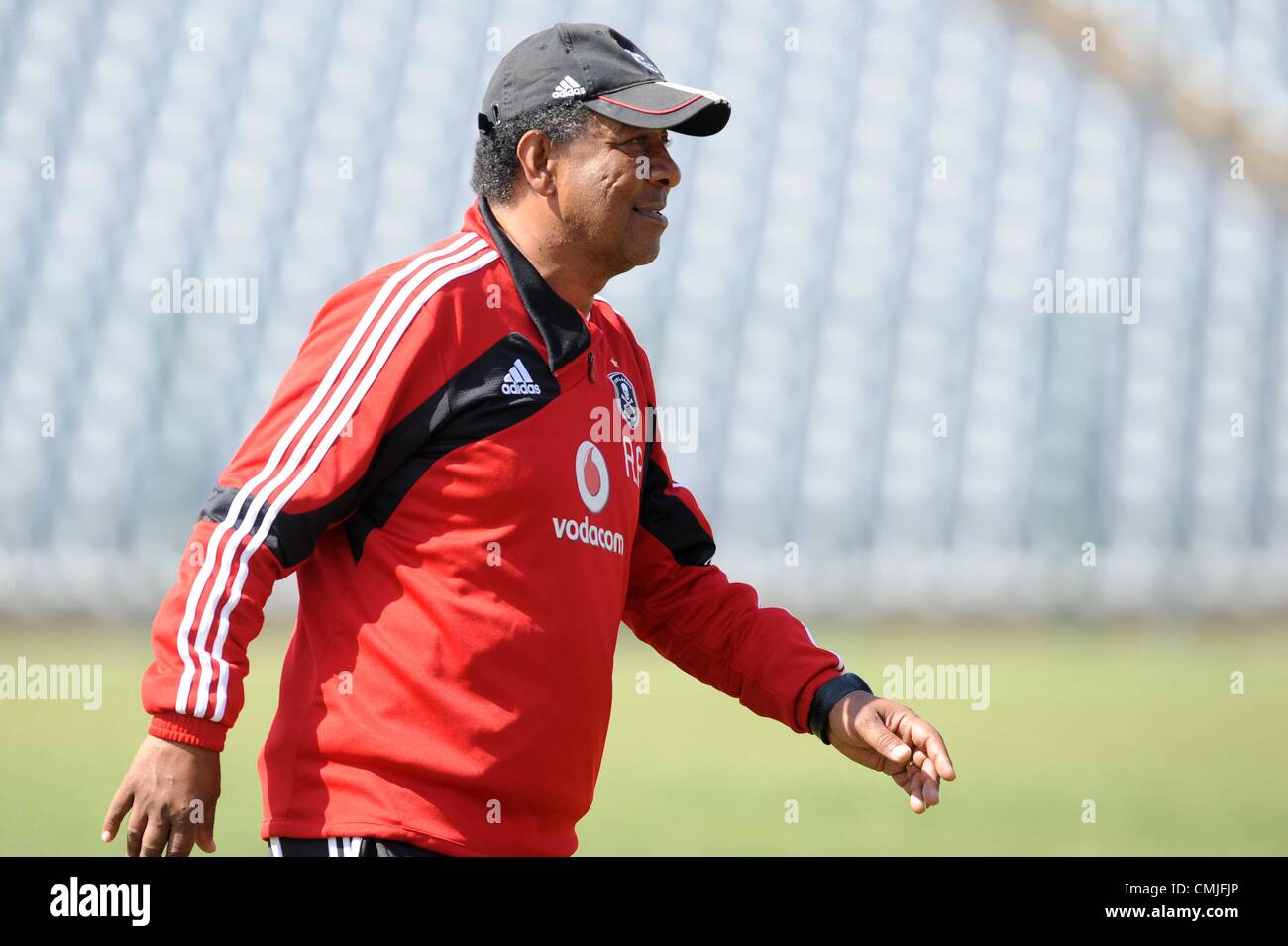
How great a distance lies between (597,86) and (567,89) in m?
0.05

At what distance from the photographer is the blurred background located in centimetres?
1302

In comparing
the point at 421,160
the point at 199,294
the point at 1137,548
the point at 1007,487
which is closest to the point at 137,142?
the point at 199,294

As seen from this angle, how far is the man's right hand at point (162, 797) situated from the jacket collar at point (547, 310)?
79 centimetres

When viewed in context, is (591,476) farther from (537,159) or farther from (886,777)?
(886,777)

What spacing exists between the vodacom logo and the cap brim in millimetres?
532

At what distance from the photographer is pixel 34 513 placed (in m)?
13.4

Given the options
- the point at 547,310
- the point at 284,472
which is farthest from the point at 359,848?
the point at 547,310

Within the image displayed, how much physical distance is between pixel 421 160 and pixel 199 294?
8.70ft

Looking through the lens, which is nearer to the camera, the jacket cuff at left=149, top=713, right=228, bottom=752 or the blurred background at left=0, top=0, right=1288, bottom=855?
the jacket cuff at left=149, top=713, right=228, bottom=752

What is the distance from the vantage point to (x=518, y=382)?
2.20 meters

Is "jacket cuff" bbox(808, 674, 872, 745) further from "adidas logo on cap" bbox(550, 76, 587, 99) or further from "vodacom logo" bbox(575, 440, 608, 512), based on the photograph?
"adidas logo on cap" bbox(550, 76, 587, 99)

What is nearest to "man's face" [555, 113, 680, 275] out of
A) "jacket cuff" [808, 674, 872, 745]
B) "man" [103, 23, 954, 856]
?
"man" [103, 23, 954, 856]

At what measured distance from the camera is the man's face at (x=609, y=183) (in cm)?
239

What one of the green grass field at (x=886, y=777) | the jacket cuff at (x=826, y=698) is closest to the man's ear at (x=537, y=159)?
the jacket cuff at (x=826, y=698)
